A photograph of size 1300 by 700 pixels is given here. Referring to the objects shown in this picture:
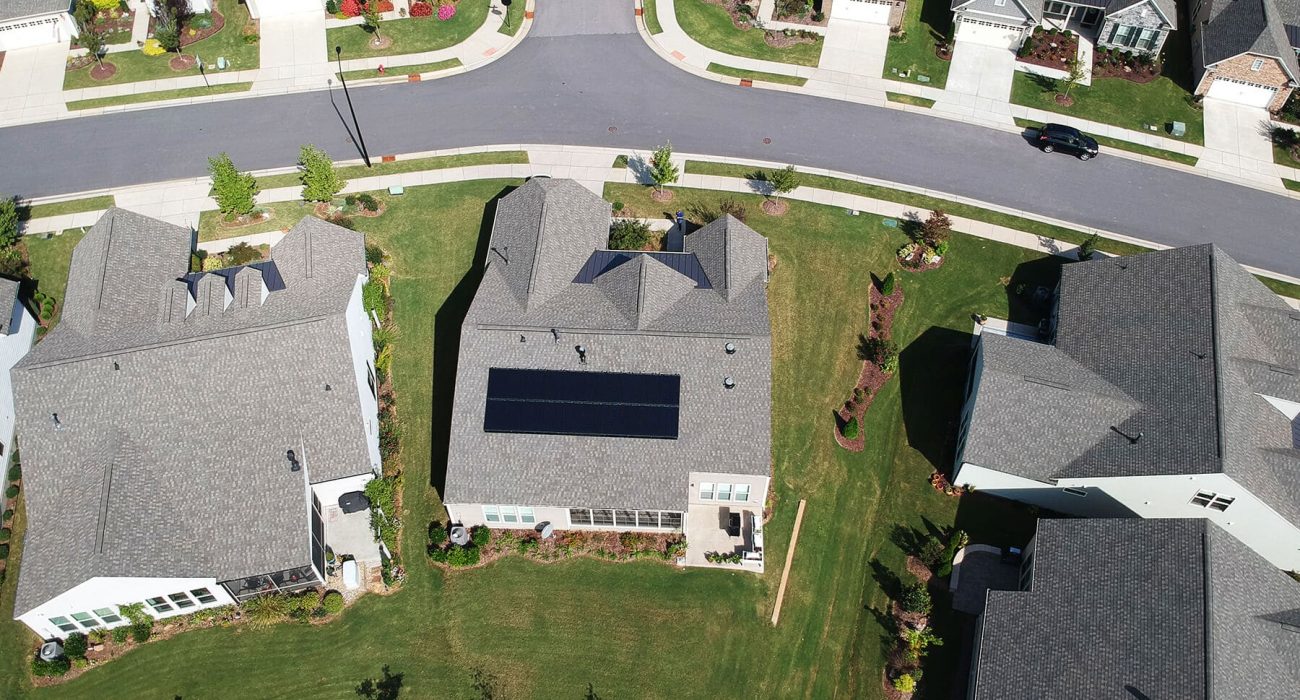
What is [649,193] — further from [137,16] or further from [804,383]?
[137,16]

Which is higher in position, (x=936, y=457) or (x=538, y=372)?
(x=538, y=372)

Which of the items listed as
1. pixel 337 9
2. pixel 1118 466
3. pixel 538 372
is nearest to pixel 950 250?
pixel 1118 466

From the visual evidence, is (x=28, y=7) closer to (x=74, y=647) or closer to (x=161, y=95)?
(x=161, y=95)

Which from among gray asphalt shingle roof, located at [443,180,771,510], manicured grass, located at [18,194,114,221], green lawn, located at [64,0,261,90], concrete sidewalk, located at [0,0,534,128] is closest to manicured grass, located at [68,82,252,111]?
concrete sidewalk, located at [0,0,534,128]

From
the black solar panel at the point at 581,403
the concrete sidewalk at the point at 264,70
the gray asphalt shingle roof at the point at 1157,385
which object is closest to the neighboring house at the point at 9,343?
the concrete sidewalk at the point at 264,70

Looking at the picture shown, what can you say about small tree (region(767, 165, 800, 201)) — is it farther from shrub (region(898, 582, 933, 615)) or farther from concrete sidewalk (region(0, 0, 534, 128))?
shrub (region(898, 582, 933, 615))

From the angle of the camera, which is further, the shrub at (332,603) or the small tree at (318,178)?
the small tree at (318,178)

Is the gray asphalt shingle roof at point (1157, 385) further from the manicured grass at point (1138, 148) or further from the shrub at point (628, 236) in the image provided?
the shrub at point (628, 236)
